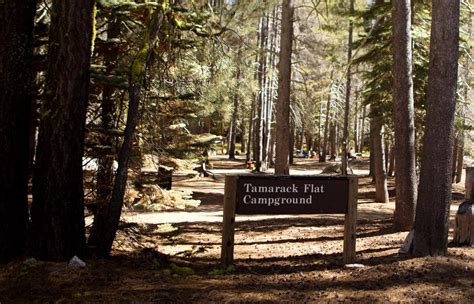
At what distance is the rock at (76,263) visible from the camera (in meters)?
5.57

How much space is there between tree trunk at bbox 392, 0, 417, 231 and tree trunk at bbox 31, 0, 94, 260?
6.13m

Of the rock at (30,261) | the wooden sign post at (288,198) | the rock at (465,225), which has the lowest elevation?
the rock at (30,261)

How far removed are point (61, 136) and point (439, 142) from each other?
4.73 metres

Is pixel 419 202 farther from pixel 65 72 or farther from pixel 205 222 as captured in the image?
pixel 205 222

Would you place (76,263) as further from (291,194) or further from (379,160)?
(379,160)

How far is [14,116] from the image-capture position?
5.99 m

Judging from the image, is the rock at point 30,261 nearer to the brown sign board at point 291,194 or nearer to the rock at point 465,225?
the brown sign board at point 291,194

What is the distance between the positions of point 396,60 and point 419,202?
406 cm

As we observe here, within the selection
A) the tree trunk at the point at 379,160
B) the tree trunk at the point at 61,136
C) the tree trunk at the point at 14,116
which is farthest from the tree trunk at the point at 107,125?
the tree trunk at the point at 379,160

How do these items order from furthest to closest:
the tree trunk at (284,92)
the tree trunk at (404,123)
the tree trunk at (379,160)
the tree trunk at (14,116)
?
the tree trunk at (379,160) → the tree trunk at (284,92) → the tree trunk at (404,123) → the tree trunk at (14,116)

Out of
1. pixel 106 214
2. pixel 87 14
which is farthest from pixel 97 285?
pixel 87 14

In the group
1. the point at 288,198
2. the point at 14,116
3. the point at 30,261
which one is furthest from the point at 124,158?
the point at 288,198

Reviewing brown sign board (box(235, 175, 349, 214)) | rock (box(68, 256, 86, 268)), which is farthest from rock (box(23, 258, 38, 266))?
brown sign board (box(235, 175, 349, 214))

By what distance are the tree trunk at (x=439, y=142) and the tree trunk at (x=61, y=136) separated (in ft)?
14.6
